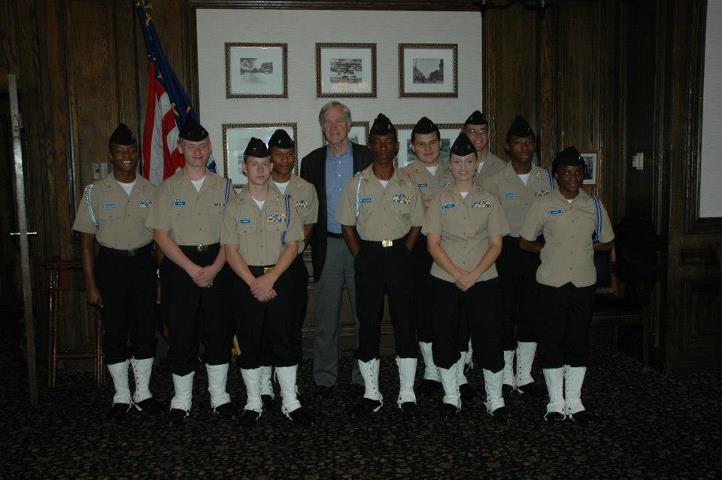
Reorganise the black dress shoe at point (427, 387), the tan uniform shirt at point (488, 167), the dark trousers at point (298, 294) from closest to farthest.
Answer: the dark trousers at point (298, 294)
the black dress shoe at point (427, 387)
the tan uniform shirt at point (488, 167)

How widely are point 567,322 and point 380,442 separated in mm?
1171

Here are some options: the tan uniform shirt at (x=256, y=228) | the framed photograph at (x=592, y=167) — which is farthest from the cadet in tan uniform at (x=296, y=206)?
the framed photograph at (x=592, y=167)

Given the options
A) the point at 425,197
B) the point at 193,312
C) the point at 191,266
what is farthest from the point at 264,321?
the point at 425,197

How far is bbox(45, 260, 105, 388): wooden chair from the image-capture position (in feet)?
14.2

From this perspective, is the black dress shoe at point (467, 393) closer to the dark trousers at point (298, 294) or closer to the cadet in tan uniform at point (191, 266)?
the dark trousers at point (298, 294)

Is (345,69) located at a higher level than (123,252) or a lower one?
higher

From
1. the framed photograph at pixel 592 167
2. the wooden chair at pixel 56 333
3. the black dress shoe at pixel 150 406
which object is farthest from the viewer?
the framed photograph at pixel 592 167

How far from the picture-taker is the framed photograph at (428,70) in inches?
199

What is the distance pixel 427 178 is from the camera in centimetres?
401

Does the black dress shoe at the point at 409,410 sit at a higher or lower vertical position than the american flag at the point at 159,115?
lower

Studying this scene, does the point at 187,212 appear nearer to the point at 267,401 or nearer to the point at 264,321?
the point at 264,321

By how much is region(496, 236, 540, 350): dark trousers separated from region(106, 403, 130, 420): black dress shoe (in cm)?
217

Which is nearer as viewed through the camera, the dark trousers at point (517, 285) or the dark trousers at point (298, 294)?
the dark trousers at point (298, 294)

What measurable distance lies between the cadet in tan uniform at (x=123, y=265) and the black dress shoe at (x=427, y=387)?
4.89ft
